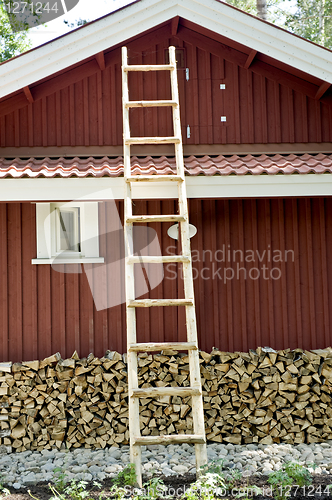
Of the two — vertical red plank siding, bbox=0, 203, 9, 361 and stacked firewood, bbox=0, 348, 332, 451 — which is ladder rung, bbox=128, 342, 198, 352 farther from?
vertical red plank siding, bbox=0, 203, 9, 361

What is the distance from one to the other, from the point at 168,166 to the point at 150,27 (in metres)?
2.02

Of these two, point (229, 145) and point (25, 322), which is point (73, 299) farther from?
point (229, 145)

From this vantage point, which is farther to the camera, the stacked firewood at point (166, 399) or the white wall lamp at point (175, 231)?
the white wall lamp at point (175, 231)

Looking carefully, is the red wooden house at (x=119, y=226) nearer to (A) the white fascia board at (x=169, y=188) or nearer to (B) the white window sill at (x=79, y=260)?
(B) the white window sill at (x=79, y=260)

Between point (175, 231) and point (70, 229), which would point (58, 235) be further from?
point (175, 231)

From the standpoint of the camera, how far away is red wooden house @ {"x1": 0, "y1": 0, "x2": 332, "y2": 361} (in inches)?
232

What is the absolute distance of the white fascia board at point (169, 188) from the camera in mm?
5172

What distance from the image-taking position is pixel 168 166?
5582 millimetres

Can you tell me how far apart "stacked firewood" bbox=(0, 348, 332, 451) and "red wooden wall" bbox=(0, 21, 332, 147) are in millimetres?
2964

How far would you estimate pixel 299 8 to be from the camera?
65.5 ft

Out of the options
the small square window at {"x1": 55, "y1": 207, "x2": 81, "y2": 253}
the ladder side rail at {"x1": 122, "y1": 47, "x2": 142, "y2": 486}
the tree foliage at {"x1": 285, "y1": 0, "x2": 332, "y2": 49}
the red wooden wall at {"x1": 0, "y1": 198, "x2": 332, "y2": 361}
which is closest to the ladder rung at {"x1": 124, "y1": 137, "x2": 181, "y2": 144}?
the ladder side rail at {"x1": 122, "y1": 47, "x2": 142, "y2": 486}

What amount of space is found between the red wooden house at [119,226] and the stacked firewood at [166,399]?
0.25m

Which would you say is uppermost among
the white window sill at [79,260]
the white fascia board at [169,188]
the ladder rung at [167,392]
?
the white fascia board at [169,188]

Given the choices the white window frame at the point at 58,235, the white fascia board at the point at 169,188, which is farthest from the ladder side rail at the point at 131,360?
the white window frame at the point at 58,235
